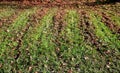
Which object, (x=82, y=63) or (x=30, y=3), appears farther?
(x=30, y=3)

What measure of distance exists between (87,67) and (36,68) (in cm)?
163

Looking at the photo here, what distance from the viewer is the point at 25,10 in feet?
39.6

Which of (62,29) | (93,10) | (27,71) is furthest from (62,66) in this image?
(93,10)

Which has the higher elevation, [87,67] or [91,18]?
[91,18]

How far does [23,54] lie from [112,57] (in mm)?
3069

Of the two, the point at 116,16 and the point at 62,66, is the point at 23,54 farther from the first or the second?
the point at 116,16

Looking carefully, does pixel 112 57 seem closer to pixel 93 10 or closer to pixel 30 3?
pixel 93 10

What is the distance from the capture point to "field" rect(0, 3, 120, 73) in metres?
7.43

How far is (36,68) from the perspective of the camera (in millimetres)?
7363

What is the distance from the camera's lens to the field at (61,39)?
24.4 feet

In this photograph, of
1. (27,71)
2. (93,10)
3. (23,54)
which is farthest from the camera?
(93,10)

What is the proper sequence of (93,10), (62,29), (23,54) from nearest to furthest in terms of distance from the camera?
(23,54), (62,29), (93,10)

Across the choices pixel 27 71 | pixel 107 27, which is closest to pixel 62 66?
pixel 27 71

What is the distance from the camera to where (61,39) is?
8844 millimetres
